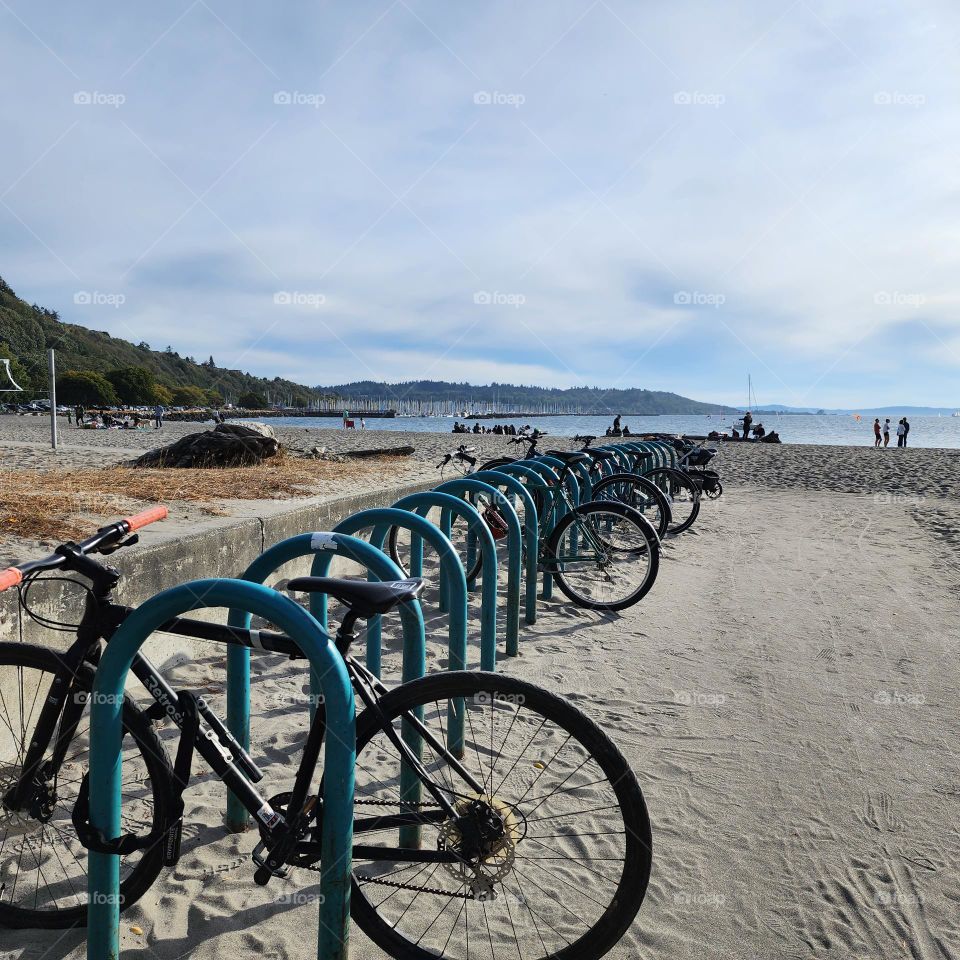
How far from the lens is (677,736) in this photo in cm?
360

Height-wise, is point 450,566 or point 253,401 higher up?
point 253,401

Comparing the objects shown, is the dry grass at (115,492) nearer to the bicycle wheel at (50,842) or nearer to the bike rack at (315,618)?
the bicycle wheel at (50,842)

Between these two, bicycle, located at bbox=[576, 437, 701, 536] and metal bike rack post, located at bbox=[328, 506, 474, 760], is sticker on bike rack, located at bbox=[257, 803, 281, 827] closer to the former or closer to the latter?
metal bike rack post, located at bbox=[328, 506, 474, 760]

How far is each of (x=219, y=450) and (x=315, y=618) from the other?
10.6 meters

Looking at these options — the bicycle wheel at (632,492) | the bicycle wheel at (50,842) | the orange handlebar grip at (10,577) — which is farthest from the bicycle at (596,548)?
the orange handlebar grip at (10,577)

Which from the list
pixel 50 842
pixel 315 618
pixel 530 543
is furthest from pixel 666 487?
pixel 50 842

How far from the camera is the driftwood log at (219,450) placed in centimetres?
1209

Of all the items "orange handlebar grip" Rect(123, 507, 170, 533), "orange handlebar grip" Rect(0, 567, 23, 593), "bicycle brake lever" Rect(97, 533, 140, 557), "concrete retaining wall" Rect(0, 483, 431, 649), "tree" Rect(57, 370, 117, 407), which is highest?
"tree" Rect(57, 370, 117, 407)

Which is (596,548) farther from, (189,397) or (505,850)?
(189,397)

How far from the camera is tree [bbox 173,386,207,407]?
125 meters

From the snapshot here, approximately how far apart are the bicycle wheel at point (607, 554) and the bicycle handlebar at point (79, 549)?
3938mm

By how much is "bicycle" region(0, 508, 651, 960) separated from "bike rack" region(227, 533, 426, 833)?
279 millimetres

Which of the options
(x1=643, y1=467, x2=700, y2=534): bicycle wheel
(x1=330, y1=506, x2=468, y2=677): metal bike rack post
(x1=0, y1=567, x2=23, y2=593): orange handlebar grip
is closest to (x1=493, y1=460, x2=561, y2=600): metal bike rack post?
(x1=330, y1=506, x2=468, y2=677): metal bike rack post

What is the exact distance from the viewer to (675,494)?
1177 cm
